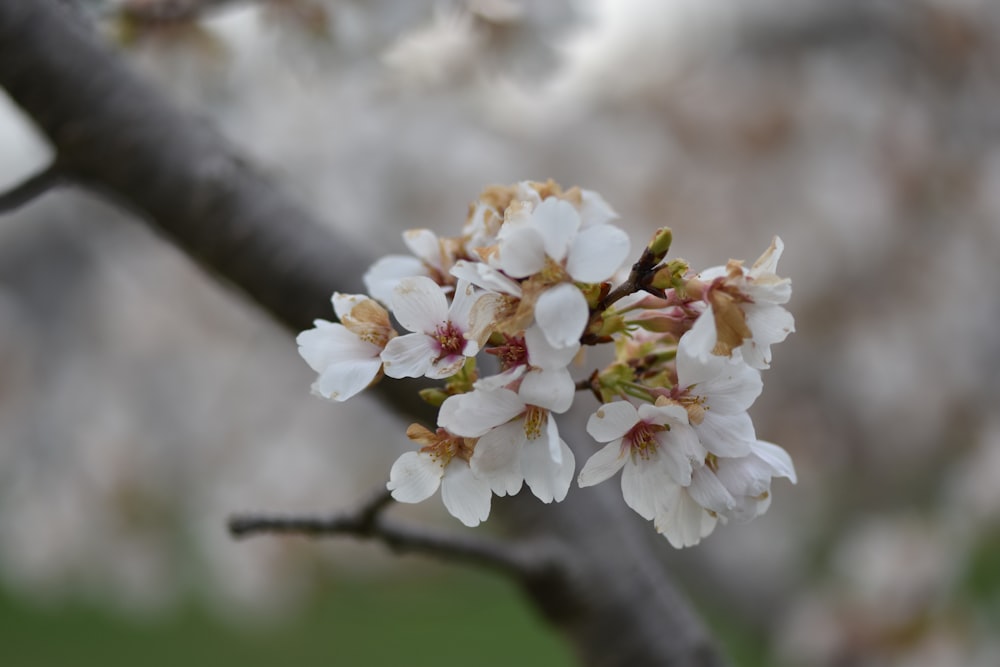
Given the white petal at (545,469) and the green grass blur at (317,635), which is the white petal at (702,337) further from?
the green grass blur at (317,635)

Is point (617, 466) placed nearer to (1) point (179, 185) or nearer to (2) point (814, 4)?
(1) point (179, 185)

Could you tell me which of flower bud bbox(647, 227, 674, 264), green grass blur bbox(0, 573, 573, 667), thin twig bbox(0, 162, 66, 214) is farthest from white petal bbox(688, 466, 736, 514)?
green grass blur bbox(0, 573, 573, 667)

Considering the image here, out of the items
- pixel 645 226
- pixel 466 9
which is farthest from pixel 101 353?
pixel 466 9

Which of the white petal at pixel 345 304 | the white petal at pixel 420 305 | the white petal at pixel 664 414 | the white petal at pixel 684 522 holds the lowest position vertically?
the white petal at pixel 684 522

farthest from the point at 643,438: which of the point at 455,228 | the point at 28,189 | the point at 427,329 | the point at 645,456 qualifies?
the point at 455,228

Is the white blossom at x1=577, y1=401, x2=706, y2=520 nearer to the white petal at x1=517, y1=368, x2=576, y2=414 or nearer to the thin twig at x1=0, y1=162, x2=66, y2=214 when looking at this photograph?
the white petal at x1=517, y1=368, x2=576, y2=414

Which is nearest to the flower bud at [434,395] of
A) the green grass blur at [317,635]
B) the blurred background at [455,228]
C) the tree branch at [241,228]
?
→ the tree branch at [241,228]
